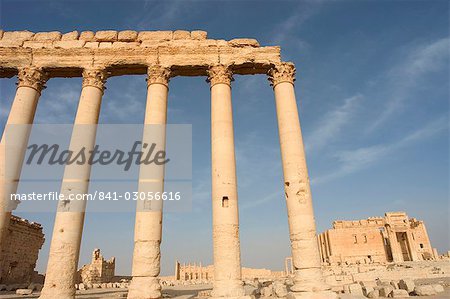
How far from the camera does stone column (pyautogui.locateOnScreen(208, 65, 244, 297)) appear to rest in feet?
39.0

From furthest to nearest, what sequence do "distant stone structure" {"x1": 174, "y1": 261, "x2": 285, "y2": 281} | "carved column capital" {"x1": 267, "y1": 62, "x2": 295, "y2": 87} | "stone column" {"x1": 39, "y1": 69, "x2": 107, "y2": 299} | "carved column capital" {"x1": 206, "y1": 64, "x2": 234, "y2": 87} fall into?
"distant stone structure" {"x1": 174, "y1": 261, "x2": 285, "y2": 281}, "carved column capital" {"x1": 267, "y1": 62, "x2": 295, "y2": 87}, "carved column capital" {"x1": 206, "y1": 64, "x2": 234, "y2": 87}, "stone column" {"x1": 39, "y1": 69, "x2": 107, "y2": 299}

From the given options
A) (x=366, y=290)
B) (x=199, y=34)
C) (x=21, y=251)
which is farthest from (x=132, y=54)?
(x=21, y=251)

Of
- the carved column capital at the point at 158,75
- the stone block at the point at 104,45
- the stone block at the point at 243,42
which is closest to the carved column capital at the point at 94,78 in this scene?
the stone block at the point at 104,45

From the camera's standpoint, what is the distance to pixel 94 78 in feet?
50.4

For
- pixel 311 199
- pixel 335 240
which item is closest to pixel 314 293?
pixel 311 199

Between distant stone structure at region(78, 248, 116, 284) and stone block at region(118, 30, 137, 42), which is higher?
stone block at region(118, 30, 137, 42)

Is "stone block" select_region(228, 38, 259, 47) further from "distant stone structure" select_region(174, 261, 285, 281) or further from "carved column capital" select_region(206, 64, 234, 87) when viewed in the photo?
"distant stone structure" select_region(174, 261, 285, 281)

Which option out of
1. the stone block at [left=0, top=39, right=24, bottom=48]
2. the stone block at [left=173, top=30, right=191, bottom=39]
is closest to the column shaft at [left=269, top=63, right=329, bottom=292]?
the stone block at [left=173, top=30, right=191, bottom=39]

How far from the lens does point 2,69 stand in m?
15.9

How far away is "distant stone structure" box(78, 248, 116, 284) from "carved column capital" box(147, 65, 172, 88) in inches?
1028

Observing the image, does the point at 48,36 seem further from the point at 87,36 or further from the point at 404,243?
the point at 404,243

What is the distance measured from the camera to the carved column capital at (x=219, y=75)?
15391mm

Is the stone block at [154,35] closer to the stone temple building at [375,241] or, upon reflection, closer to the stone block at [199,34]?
the stone block at [199,34]

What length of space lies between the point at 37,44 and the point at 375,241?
5030cm
